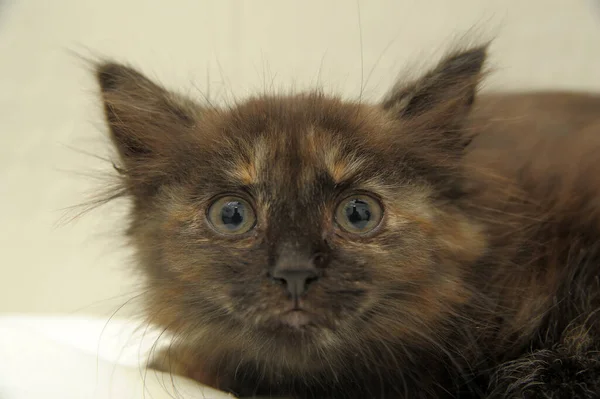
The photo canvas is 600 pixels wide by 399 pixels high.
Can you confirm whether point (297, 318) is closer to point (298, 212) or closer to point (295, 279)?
point (295, 279)

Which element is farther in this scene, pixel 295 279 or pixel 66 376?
pixel 66 376

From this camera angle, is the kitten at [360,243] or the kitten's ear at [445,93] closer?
the kitten at [360,243]

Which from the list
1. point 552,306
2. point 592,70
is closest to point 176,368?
point 552,306

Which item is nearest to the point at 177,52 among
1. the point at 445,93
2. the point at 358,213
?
the point at 445,93

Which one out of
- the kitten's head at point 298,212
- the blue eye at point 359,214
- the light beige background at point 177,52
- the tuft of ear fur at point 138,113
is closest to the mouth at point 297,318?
the kitten's head at point 298,212

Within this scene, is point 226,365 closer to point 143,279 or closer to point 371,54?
point 143,279

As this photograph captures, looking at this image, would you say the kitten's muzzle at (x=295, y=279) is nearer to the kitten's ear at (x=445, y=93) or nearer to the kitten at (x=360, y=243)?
the kitten at (x=360, y=243)

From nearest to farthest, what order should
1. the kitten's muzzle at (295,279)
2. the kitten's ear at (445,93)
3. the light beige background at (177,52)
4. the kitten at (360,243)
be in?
the kitten's muzzle at (295,279) → the kitten at (360,243) → the kitten's ear at (445,93) → the light beige background at (177,52)
